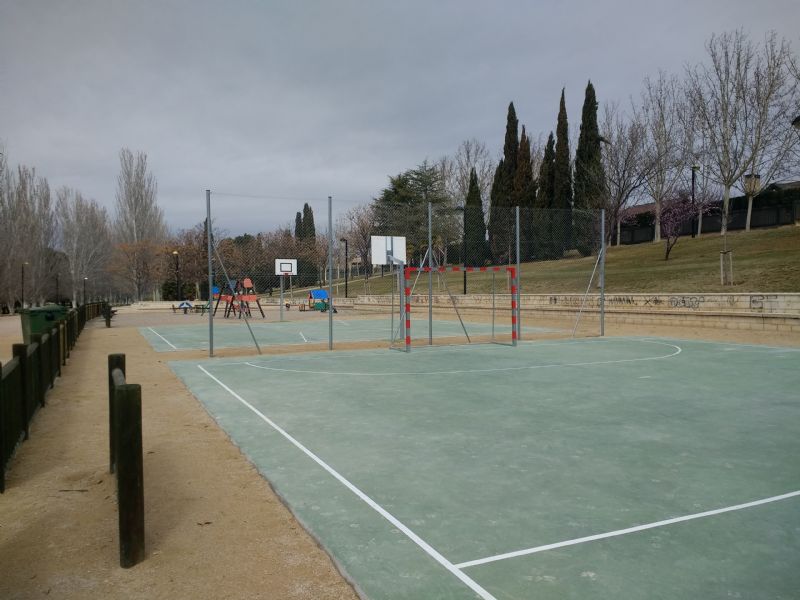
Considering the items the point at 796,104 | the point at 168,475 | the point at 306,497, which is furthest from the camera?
the point at 796,104

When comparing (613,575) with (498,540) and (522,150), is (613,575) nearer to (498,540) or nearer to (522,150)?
(498,540)

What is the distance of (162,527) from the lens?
11.4 ft

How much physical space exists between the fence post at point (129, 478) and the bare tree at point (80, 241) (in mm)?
63968

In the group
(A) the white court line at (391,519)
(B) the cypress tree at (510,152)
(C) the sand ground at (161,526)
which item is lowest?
(C) the sand ground at (161,526)

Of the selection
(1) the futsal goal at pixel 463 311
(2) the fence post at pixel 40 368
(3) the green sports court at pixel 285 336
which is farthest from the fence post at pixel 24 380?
(3) the green sports court at pixel 285 336

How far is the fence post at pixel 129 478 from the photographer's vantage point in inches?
117

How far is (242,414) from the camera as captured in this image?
6.57m

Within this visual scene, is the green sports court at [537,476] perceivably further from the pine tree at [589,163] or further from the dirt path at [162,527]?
the pine tree at [589,163]

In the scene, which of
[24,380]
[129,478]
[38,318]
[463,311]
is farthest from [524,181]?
[129,478]

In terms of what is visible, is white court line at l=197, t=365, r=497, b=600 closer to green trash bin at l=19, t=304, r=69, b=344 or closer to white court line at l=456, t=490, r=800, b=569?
white court line at l=456, t=490, r=800, b=569

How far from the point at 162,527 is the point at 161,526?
2 centimetres

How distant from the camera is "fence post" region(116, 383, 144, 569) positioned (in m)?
2.98

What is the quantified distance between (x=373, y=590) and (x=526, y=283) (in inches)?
819

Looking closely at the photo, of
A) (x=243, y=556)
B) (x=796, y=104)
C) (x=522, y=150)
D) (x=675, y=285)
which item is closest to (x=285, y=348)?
(x=243, y=556)
